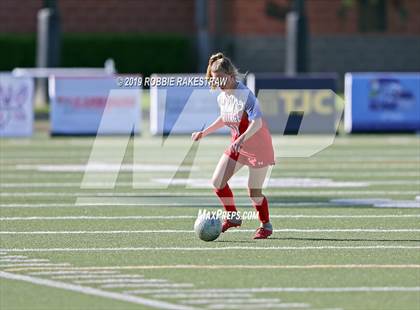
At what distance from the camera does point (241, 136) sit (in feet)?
39.7

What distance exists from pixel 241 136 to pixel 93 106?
14834 mm

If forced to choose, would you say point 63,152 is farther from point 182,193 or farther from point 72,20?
point 72,20

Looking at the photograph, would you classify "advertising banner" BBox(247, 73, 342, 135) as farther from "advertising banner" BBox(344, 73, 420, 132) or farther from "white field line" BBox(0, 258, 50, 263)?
"white field line" BBox(0, 258, 50, 263)

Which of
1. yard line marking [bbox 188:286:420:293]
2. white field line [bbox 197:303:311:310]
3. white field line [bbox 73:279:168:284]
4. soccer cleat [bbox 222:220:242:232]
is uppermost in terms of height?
white field line [bbox 197:303:311:310]

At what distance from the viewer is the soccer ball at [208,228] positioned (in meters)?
12.3

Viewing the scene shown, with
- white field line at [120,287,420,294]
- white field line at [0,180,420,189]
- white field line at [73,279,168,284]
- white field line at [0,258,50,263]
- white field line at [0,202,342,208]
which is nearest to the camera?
white field line at [120,287,420,294]

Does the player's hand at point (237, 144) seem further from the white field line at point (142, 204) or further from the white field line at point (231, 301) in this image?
the white field line at point (142, 204)

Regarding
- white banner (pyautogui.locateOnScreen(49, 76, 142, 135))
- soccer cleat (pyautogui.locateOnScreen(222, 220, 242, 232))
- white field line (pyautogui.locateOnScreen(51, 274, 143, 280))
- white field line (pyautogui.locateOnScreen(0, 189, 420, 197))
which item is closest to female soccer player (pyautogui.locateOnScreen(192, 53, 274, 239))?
soccer cleat (pyautogui.locateOnScreen(222, 220, 242, 232))

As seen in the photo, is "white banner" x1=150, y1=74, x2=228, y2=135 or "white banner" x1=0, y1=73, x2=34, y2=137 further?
"white banner" x1=150, y1=74, x2=228, y2=135

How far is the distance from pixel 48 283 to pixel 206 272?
4.00 feet

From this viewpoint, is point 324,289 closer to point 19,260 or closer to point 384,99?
point 19,260

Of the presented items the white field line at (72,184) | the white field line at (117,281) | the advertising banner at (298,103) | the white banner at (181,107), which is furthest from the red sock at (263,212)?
the advertising banner at (298,103)

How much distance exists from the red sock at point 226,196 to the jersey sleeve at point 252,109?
0.75m

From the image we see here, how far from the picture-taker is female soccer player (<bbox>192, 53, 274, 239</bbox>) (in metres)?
12.1
